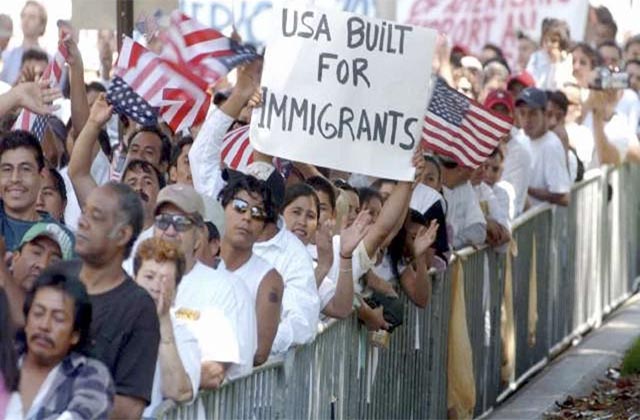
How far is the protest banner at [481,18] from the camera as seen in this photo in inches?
912

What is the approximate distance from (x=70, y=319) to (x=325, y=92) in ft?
13.2

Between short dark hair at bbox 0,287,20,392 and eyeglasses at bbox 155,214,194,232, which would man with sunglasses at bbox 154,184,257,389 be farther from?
short dark hair at bbox 0,287,20,392

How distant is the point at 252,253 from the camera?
32.5 feet

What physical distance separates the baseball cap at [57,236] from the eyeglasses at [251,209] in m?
1.06

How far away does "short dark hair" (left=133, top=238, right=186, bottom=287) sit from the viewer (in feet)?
27.3

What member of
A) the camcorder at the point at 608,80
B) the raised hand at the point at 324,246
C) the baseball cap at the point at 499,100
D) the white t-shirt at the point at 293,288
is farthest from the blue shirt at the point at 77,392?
the camcorder at the point at 608,80

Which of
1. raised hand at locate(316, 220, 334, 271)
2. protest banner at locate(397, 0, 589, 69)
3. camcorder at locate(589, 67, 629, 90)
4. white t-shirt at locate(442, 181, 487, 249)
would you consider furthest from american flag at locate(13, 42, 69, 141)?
protest banner at locate(397, 0, 589, 69)

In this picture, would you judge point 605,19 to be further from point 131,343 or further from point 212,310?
point 131,343

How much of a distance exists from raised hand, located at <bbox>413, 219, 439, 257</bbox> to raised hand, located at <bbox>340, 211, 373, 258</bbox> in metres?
1.51

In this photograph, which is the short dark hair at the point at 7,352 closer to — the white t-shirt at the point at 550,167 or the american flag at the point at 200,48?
the american flag at the point at 200,48

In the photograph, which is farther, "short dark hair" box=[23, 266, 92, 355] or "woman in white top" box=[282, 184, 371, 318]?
"woman in white top" box=[282, 184, 371, 318]

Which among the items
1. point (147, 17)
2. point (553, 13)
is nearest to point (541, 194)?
point (147, 17)

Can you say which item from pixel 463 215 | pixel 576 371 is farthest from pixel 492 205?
pixel 576 371

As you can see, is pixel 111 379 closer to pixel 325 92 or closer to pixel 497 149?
pixel 325 92
